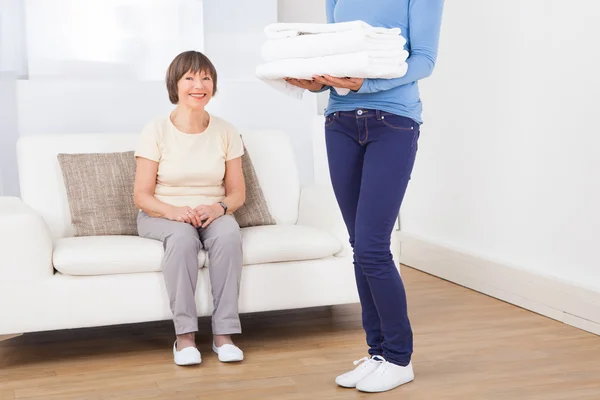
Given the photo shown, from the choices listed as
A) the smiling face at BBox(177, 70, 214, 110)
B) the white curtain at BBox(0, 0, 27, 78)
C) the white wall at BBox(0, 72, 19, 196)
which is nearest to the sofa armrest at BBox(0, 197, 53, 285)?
the smiling face at BBox(177, 70, 214, 110)

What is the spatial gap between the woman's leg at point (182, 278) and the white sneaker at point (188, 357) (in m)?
0.03

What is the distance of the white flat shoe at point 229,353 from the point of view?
2.94m

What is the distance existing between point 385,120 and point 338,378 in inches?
32.1

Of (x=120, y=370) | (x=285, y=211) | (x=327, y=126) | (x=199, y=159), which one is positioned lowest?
(x=120, y=370)

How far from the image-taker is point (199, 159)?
125 inches

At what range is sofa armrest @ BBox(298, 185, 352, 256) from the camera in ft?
11.1

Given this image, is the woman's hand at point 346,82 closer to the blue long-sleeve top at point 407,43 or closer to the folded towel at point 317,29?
the blue long-sleeve top at point 407,43

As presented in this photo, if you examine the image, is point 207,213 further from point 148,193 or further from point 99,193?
point 99,193

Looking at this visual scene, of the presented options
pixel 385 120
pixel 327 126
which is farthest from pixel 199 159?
pixel 385 120

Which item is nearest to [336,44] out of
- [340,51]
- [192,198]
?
[340,51]

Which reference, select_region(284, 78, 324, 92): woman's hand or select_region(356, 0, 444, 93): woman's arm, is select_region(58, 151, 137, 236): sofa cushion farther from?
select_region(356, 0, 444, 93): woman's arm

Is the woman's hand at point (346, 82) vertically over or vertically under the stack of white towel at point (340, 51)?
under

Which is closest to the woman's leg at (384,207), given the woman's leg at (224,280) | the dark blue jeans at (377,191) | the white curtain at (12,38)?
the dark blue jeans at (377,191)

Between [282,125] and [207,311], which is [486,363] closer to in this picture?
[207,311]
